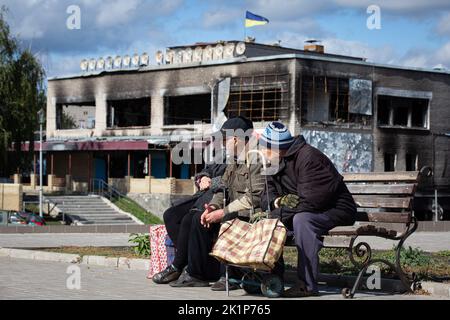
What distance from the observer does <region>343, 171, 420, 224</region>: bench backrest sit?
10188mm

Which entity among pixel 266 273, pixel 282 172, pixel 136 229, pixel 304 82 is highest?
pixel 304 82

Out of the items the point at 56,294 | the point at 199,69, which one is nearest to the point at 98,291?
the point at 56,294

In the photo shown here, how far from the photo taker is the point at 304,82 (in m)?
52.0

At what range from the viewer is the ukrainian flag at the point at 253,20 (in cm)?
6078

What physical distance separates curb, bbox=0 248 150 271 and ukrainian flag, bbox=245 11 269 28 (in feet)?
152

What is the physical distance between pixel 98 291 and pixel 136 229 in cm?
2333

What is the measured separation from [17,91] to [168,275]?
4402 cm

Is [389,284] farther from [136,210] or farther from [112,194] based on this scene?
[112,194]

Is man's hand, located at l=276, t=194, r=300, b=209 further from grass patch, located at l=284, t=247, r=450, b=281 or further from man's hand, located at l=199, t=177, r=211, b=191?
grass patch, located at l=284, t=247, r=450, b=281

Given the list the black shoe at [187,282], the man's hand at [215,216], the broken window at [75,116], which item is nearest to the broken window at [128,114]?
the broken window at [75,116]

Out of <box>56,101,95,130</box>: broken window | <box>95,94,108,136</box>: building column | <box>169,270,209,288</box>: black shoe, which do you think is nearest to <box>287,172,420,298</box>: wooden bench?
<box>169,270,209,288</box>: black shoe

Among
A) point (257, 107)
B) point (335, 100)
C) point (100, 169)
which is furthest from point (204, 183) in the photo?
point (100, 169)
